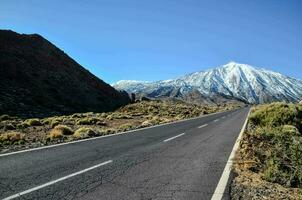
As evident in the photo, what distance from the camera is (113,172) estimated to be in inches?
348

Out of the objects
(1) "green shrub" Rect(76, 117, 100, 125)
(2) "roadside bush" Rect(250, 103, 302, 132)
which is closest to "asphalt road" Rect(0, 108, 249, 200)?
(2) "roadside bush" Rect(250, 103, 302, 132)

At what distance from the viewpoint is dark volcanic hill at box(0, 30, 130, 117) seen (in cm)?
4656

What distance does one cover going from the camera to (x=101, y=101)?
2530 inches

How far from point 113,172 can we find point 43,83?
167 ft

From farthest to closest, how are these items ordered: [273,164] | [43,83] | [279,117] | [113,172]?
1. [43,83]
2. [279,117]
3. [273,164]
4. [113,172]

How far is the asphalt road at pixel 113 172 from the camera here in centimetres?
693

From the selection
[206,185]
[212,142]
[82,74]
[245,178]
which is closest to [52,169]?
[206,185]

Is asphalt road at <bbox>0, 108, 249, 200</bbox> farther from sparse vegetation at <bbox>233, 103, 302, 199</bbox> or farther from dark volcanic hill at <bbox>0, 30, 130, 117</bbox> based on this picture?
dark volcanic hill at <bbox>0, 30, 130, 117</bbox>

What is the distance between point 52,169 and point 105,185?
2.10 metres

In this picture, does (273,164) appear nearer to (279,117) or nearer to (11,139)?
(11,139)

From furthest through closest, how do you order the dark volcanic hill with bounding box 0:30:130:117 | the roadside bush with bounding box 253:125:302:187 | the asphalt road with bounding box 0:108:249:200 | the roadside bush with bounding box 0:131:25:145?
the dark volcanic hill with bounding box 0:30:130:117 < the roadside bush with bounding box 0:131:25:145 < the roadside bush with bounding box 253:125:302:187 < the asphalt road with bounding box 0:108:249:200

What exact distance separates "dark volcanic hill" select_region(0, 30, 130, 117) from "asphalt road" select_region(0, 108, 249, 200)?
29330 millimetres

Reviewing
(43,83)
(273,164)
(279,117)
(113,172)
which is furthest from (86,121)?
(43,83)

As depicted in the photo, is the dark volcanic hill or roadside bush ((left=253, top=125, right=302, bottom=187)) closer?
roadside bush ((left=253, top=125, right=302, bottom=187))
